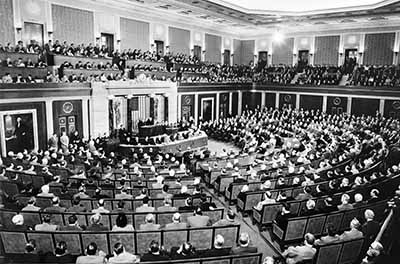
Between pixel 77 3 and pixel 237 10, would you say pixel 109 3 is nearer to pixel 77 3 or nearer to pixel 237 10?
pixel 77 3

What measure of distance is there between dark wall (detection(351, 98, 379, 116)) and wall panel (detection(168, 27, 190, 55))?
57.2ft

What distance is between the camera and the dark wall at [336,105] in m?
32.0

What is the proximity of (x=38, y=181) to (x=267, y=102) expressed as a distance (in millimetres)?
28594

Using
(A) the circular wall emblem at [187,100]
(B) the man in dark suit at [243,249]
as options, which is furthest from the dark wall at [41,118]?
(B) the man in dark suit at [243,249]

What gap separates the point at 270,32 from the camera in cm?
4125

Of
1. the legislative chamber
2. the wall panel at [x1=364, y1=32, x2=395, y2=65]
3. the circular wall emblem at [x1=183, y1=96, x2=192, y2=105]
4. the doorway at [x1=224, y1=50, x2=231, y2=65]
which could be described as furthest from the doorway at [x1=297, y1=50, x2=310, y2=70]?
the circular wall emblem at [x1=183, y1=96, x2=192, y2=105]

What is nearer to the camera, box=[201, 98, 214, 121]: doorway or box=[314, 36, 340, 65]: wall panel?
box=[201, 98, 214, 121]: doorway

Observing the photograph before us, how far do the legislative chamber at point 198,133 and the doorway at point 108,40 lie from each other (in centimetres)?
14

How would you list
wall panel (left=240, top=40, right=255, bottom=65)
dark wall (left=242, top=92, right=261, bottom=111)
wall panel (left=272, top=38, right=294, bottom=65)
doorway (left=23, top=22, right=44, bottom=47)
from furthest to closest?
wall panel (left=240, top=40, right=255, bottom=65) → wall panel (left=272, top=38, right=294, bottom=65) → dark wall (left=242, top=92, right=261, bottom=111) → doorway (left=23, top=22, right=44, bottom=47)

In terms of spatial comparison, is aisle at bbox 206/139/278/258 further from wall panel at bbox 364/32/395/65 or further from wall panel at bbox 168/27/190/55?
wall panel at bbox 364/32/395/65

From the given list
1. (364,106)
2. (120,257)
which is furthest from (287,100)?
(120,257)

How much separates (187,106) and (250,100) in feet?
32.6

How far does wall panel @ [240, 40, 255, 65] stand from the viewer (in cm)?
4328

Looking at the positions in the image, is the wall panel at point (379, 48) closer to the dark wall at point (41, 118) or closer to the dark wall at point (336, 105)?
the dark wall at point (336, 105)
